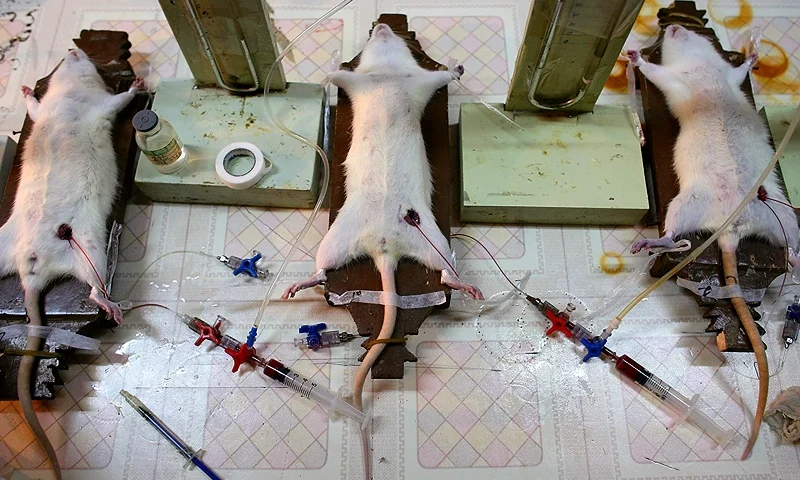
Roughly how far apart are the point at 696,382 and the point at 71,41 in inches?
115

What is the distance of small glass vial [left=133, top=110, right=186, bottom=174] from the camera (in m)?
1.96

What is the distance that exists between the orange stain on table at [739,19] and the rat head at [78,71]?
265 cm

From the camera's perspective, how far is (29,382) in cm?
183

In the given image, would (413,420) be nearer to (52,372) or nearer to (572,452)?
(572,452)

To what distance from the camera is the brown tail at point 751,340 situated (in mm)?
1837

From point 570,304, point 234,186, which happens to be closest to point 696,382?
point 570,304

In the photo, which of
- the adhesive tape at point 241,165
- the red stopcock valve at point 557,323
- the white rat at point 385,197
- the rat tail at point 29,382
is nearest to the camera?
the rat tail at point 29,382

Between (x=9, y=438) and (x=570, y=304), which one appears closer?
(x=9, y=438)

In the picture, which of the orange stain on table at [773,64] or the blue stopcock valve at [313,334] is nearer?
the blue stopcock valve at [313,334]

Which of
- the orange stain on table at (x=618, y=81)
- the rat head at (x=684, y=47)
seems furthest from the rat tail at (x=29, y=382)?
the rat head at (x=684, y=47)

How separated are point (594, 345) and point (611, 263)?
0.36 meters

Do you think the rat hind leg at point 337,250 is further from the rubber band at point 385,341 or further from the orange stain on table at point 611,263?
the orange stain on table at point 611,263

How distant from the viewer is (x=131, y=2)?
270 cm

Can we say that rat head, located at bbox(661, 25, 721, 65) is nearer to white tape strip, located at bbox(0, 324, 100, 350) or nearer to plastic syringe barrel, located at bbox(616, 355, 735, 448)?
plastic syringe barrel, located at bbox(616, 355, 735, 448)
